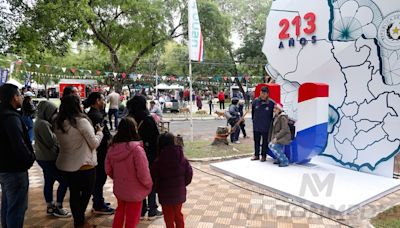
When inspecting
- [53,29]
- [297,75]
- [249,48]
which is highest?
[249,48]

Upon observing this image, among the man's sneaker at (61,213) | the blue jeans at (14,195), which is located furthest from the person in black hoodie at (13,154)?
the man's sneaker at (61,213)

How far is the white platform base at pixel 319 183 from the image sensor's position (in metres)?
4.28

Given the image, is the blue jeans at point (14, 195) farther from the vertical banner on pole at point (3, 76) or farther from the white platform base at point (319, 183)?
the vertical banner on pole at point (3, 76)

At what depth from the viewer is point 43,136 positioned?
3.67 m

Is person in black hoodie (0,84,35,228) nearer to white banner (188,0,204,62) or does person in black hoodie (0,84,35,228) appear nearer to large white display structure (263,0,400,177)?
large white display structure (263,0,400,177)

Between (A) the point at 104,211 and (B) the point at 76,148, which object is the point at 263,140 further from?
(B) the point at 76,148

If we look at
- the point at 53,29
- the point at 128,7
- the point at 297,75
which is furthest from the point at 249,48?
the point at 53,29

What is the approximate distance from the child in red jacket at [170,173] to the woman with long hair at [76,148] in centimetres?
77

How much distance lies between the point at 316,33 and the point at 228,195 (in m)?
3.50

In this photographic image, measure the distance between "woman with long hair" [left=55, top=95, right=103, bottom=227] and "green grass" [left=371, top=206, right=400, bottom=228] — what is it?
3250 millimetres

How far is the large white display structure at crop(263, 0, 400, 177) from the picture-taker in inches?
203

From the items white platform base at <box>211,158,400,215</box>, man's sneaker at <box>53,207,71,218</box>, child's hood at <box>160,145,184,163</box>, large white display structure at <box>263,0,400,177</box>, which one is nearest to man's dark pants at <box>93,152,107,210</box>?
man's sneaker at <box>53,207,71,218</box>

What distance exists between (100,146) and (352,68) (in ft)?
14.5

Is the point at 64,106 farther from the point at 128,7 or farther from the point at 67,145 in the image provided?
the point at 128,7
